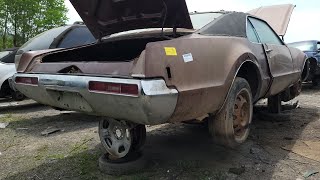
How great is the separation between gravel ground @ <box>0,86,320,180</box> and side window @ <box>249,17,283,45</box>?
1167 mm

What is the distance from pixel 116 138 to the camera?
3586 millimetres

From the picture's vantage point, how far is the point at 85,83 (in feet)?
9.63

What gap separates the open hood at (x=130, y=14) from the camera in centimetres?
318

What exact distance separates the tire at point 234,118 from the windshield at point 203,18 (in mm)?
696

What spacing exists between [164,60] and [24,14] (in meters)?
29.2

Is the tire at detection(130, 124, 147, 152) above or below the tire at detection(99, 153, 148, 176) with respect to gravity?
above

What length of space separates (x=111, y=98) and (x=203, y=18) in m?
1.73

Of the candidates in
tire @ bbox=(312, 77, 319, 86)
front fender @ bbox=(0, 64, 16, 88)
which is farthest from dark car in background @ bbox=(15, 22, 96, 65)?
tire @ bbox=(312, 77, 319, 86)

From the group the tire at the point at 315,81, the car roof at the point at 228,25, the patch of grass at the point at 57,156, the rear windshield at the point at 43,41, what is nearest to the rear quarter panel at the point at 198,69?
the car roof at the point at 228,25

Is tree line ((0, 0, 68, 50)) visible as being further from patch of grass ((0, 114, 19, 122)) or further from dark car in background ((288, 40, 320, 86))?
patch of grass ((0, 114, 19, 122))

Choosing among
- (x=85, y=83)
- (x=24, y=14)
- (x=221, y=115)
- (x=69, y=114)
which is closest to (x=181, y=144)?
(x=221, y=115)

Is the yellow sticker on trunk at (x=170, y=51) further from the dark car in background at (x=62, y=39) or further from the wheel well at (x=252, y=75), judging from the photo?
the dark car in background at (x=62, y=39)

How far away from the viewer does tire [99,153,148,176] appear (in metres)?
3.40

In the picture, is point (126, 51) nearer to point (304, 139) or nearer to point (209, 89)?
point (209, 89)
